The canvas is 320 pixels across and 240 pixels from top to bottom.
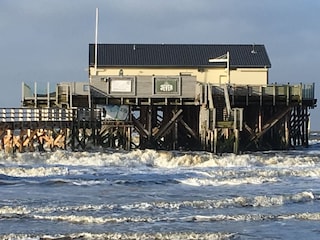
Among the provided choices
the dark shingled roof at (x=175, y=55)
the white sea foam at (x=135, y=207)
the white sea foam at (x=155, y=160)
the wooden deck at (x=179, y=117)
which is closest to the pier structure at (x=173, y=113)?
the wooden deck at (x=179, y=117)

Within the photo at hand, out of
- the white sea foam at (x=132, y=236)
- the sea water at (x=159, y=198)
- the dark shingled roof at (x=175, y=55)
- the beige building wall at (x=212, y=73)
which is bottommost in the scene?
the white sea foam at (x=132, y=236)

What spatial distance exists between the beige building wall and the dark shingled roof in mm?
364

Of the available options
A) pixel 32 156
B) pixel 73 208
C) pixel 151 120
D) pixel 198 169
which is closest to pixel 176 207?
pixel 73 208

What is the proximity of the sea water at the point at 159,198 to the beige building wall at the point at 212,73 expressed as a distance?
1487 cm

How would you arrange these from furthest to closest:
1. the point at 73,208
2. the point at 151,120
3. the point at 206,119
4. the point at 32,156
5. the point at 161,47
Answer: the point at 161,47 → the point at 151,120 → the point at 206,119 → the point at 32,156 → the point at 73,208

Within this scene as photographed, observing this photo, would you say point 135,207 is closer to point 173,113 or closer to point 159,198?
point 159,198

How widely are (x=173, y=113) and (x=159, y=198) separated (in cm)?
2253

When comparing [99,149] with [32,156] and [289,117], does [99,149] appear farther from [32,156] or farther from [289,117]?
[289,117]

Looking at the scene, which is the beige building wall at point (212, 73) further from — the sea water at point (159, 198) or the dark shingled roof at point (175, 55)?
the sea water at point (159, 198)

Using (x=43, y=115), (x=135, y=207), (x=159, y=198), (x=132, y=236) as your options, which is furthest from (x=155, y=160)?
(x=132, y=236)

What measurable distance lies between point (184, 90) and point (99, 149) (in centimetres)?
629

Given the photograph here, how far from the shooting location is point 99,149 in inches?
1575

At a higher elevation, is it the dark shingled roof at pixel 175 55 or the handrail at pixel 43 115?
the dark shingled roof at pixel 175 55

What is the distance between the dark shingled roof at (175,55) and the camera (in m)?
50.0
